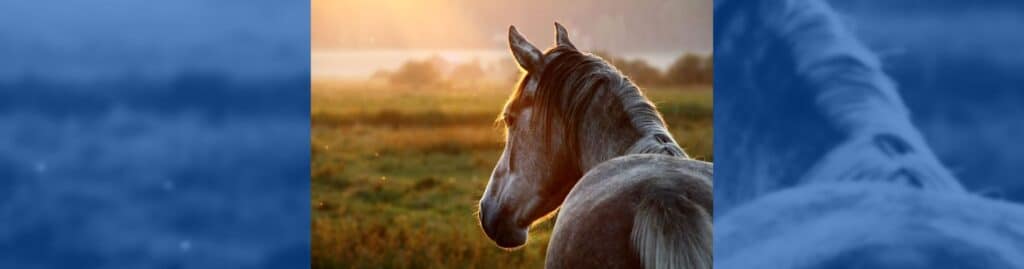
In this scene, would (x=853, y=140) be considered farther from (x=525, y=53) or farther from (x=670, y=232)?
(x=670, y=232)

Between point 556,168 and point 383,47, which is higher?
point 383,47

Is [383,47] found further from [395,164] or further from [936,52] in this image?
[936,52]

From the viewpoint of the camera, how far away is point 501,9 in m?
4.62

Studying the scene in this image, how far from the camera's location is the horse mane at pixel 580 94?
3.84m

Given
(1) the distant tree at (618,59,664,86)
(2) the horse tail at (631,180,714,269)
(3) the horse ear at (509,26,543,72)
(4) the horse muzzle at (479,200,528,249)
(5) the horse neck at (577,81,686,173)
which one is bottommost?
(2) the horse tail at (631,180,714,269)

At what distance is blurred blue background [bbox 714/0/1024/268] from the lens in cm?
464

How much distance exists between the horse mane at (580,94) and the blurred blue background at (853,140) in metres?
0.87

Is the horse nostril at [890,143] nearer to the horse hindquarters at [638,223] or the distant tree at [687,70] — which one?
the distant tree at [687,70]

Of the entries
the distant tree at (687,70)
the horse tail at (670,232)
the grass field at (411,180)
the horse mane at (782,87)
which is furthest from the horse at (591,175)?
the horse mane at (782,87)

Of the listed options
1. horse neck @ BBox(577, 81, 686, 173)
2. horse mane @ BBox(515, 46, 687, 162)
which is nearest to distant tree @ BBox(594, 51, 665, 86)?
horse mane @ BBox(515, 46, 687, 162)

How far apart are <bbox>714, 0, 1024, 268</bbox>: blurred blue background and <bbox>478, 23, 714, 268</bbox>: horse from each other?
→ 82cm

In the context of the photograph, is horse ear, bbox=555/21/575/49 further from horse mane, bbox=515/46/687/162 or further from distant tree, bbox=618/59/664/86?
distant tree, bbox=618/59/664/86

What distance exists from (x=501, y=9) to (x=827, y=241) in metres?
1.46

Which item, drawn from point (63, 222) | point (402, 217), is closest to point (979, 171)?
point (402, 217)
